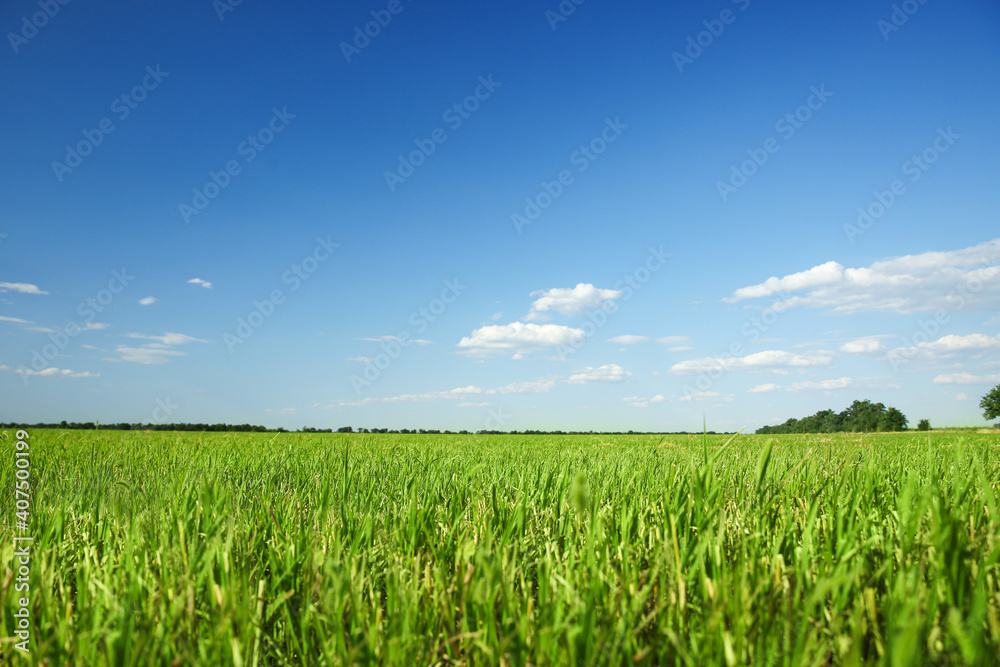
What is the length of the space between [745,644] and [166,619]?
153 cm

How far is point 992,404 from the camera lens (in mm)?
66625

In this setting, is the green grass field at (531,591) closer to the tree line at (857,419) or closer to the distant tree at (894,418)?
the tree line at (857,419)

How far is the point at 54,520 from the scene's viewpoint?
2398 millimetres

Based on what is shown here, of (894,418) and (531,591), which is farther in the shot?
(894,418)

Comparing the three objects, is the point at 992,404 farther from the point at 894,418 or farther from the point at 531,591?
the point at 531,591

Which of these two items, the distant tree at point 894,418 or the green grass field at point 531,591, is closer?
the green grass field at point 531,591

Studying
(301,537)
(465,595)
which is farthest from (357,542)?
(465,595)

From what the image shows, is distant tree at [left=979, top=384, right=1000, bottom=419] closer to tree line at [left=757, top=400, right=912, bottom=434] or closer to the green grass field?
tree line at [left=757, top=400, right=912, bottom=434]

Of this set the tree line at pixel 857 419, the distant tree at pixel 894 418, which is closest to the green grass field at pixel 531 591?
the tree line at pixel 857 419

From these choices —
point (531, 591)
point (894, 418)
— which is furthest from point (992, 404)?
point (531, 591)

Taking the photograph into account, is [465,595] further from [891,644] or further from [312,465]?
[312,465]

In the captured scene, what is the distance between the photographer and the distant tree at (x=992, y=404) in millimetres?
66031

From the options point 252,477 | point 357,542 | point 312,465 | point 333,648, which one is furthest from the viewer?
point 312,465

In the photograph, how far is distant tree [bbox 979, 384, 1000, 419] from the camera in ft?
217
